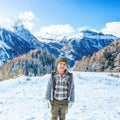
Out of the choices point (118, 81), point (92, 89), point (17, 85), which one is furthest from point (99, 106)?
point (118, 81)

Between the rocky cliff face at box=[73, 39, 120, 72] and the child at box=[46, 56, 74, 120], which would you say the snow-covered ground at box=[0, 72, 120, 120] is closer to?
the child at box=[46, 56, 74, 120]

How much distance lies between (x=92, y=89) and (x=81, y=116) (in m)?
8.53

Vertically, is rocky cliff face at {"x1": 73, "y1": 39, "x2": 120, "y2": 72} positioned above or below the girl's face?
above

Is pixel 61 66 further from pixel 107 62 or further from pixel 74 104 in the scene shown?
pixel 107 62

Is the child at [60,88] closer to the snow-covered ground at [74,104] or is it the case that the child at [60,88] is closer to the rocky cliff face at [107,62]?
the snow-covered ground at [74,104]

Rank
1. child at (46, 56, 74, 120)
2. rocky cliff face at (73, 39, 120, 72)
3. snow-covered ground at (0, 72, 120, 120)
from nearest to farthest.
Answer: child at (46, 56, 74, 120) → snow-covered ground at (0, 72, 120, 120) → rocky cliff face at (73, 39, 120, 72)

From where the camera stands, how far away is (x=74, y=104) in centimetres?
1645

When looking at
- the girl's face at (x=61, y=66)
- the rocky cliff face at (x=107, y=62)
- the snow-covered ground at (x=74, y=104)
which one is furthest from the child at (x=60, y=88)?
the rocky cliff face at (x=107, y=62)

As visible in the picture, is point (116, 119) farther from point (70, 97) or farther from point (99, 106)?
point (70, 97)

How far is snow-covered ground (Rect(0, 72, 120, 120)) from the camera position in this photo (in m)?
13.9

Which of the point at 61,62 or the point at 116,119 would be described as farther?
the point at 116,119

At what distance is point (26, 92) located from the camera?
19812mm

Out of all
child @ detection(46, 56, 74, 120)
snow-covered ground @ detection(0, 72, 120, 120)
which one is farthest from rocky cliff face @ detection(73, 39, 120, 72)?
child @ detection(46, 56, 74, 120)

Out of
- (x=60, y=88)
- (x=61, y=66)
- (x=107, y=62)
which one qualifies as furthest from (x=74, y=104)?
(x=107, y=62)
